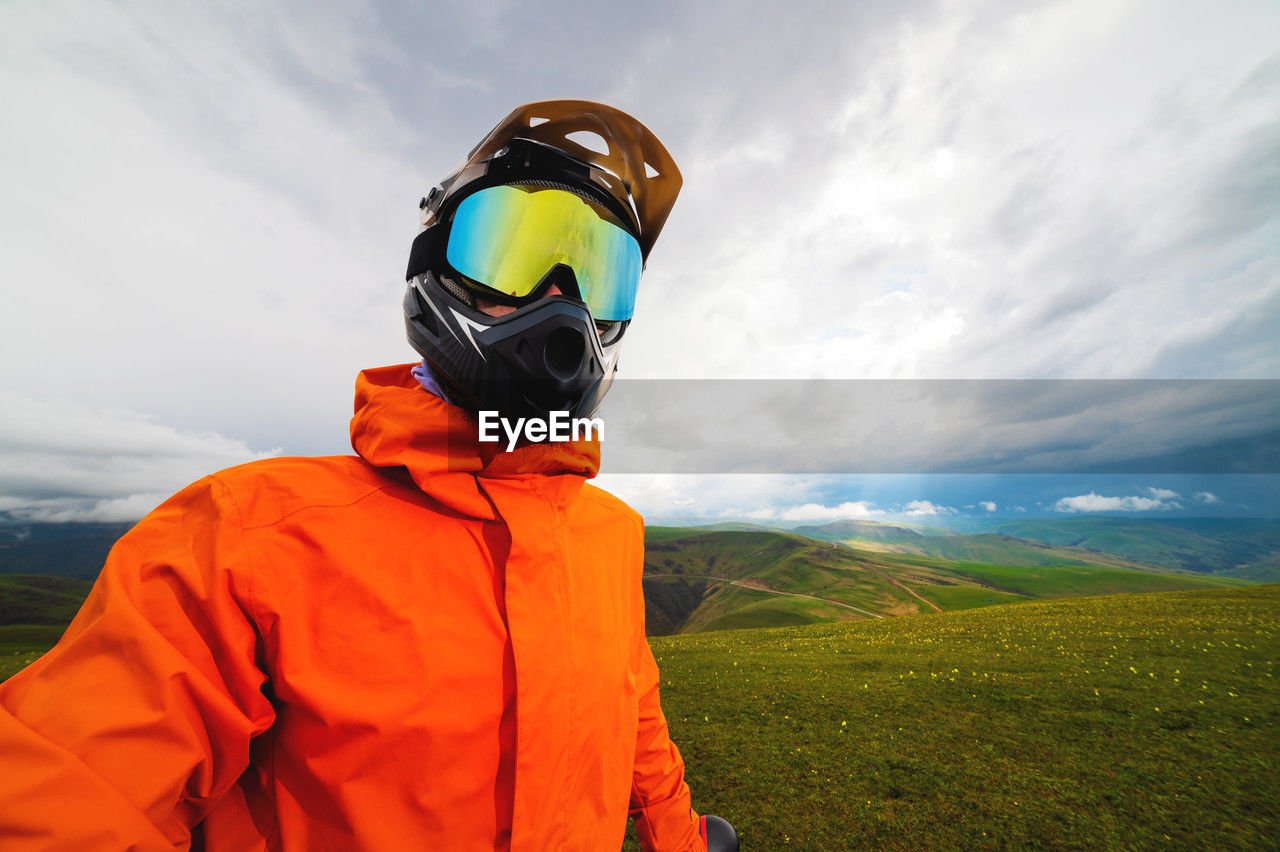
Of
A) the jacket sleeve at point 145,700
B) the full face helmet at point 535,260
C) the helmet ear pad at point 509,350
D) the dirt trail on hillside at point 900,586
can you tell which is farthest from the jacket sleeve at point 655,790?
the dirt trail on hillside at point 900,586

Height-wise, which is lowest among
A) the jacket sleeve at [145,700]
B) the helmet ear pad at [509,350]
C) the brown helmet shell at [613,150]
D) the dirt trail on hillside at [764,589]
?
the dirt trail on hillside at [764,589]

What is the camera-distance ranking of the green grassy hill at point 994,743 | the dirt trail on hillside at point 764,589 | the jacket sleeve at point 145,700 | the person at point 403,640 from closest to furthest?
the jacket sleeve at point 145,700 < the person at point 403,640 < the green grassy hill at point 994,743 < the dirt trail on hillside at point 764,589

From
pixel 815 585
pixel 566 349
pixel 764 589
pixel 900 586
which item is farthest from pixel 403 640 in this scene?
pixel 764 589

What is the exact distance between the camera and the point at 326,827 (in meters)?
1.33

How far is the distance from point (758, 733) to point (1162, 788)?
173 inches

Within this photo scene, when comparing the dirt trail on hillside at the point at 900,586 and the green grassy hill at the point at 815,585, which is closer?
the green grassy hill at the point at 815,585

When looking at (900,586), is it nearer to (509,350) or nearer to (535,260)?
(535,260)

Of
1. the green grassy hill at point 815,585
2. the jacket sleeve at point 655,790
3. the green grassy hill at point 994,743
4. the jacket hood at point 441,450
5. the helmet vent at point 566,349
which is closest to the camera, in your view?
the jacket hood at point 441,450

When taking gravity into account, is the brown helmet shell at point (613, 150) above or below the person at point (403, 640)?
above

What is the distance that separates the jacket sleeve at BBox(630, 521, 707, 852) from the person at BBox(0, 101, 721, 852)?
0.04 feet

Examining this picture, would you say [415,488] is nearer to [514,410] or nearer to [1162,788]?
[514,410]

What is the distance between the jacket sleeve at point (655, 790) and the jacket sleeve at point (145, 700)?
1620 millimetres

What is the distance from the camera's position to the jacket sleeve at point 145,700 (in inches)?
38.3

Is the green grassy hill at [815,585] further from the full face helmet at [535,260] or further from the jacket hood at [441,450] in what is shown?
the jacket hood at [441,450]
